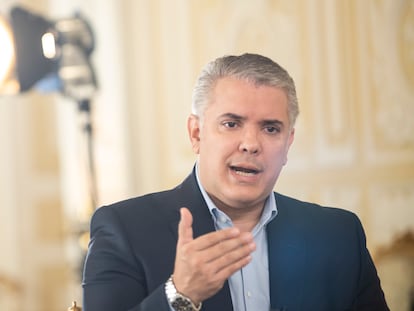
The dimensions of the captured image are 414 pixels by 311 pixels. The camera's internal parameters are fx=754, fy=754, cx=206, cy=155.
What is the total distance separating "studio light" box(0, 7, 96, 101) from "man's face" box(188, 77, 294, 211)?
4.27 feet

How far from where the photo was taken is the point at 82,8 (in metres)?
3.66

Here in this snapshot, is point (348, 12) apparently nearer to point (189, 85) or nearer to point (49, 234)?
point (189, 85)

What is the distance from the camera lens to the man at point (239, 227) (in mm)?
1107

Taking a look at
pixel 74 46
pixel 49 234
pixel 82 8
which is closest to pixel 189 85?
pixel 74 46

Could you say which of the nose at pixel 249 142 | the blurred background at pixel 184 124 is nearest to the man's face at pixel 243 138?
the nose at pixel 249 142

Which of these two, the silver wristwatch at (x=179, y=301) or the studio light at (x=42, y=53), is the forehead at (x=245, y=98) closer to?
the silver wristwatch at (x=179, y=301)

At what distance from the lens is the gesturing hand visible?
982mm

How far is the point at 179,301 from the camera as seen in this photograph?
1.01 metres

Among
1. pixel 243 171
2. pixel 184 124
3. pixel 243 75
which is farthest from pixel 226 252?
pixel 184 124

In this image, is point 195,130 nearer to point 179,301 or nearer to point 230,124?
point 230,124

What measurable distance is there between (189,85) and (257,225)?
173cm

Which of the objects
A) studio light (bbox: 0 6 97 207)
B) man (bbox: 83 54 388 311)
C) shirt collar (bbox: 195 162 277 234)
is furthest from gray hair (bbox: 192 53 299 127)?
studio light (bbox: 0 6 97 207)

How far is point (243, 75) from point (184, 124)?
1.53 m

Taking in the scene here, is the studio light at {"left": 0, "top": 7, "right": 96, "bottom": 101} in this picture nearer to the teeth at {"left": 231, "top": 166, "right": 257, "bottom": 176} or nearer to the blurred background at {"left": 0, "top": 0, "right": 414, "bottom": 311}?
the blurred background at {"left": 0, "top": 0, "right": 414, "bottom": 311}
